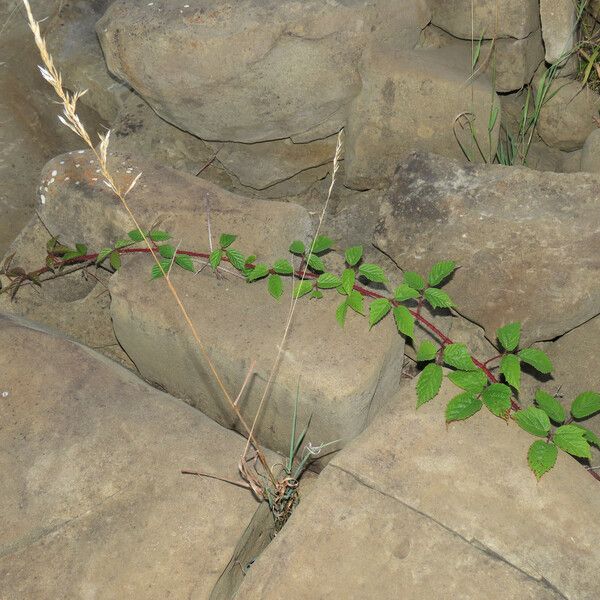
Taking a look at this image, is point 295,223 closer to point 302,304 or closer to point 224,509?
point 302,304

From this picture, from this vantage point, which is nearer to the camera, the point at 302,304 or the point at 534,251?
the point at 302,304

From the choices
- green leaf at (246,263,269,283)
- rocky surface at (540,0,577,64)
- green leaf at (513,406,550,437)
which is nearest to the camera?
green leaf at (513,406,550,437)

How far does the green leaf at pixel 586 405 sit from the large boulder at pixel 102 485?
81 centimetres

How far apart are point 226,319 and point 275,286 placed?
17 cm

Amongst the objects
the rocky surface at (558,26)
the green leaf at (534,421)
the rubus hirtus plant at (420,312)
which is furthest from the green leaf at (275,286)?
the rocky surface at (558,26)

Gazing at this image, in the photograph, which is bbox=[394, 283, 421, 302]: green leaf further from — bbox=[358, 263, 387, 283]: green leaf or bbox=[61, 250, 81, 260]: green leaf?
bbox=[61, 250, 81, 260]: green leaf

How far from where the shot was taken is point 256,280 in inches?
97.5

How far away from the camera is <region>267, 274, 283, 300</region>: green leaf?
7.78 ft

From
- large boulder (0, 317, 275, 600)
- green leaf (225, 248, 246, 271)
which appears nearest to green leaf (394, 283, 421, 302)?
green leaf (225, 248, 246, 271)

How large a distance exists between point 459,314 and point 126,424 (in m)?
1.13

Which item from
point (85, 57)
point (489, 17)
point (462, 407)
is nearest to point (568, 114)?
point (489, 17)

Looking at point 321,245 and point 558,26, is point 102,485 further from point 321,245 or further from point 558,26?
point 558,26

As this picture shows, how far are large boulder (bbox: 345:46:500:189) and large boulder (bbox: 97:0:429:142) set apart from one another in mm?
68

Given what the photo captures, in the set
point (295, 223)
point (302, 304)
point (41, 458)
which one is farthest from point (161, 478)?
point (295, 223)
